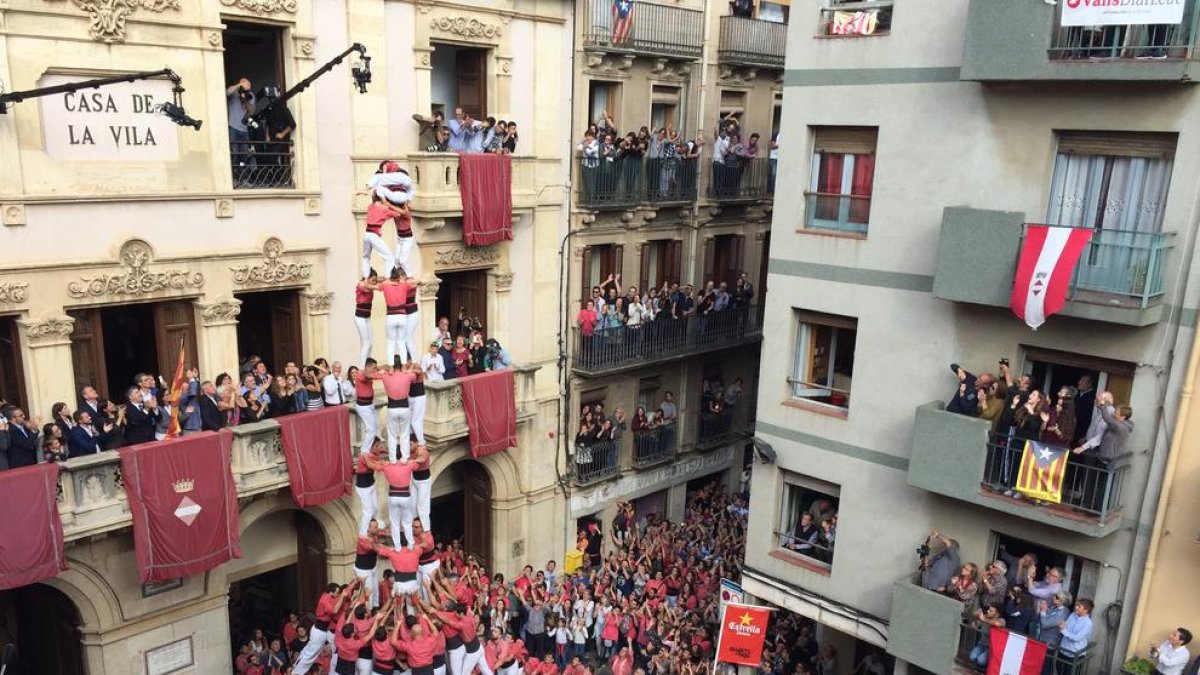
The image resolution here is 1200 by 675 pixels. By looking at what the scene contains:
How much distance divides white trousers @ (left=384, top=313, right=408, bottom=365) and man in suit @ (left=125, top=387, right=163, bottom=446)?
629 cm

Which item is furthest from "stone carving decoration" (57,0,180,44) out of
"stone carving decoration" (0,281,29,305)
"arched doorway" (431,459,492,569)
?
"arched doorway" (431,459,492,569)

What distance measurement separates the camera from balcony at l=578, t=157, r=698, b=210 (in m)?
25.9

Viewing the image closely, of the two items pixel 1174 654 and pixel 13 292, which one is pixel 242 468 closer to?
pixel 13 292

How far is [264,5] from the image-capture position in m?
19.3

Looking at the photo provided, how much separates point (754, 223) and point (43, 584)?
23478 millimetres

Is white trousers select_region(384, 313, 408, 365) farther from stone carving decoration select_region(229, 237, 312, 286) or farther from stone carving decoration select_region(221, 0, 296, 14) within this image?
stone carving decoration select_region(221, 0, 296, 14)

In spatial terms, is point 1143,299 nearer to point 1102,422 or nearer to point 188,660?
point 1102,422

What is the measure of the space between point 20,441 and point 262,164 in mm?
7584

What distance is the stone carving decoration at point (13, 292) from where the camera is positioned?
16609 mm

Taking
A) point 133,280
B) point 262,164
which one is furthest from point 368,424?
point 262,164

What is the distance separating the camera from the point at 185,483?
17.5 metres

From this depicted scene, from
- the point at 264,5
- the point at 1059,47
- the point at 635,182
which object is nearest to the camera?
the point at 1059,47

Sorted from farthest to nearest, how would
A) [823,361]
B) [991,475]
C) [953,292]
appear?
[823,361], [991,475], [953,292]

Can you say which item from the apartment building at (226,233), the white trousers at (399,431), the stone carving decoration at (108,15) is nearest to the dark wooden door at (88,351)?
the apartment building at (226,233)
